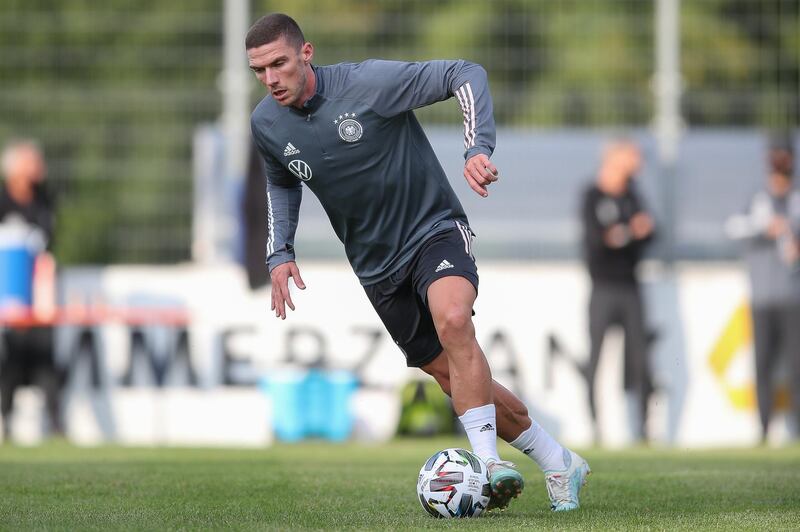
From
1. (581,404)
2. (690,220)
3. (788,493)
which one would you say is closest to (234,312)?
(581,404)

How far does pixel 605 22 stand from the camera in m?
15.9

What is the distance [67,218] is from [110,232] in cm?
46

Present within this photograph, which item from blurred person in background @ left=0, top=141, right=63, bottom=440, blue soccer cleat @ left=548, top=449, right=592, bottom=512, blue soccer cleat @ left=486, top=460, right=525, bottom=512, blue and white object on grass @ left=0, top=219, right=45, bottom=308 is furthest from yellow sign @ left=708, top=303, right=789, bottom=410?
blue soccer cleat @ left=486, top=460, right=525, bottom=512

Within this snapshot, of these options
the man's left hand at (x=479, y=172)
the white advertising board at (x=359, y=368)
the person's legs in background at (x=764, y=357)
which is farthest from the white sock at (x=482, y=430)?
the person's legs in background at (x=764, y=357)

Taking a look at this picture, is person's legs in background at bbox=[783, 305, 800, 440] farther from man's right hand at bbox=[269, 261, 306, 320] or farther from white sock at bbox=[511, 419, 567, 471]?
man's right hand at bbox=[269, 261, 306, 320]

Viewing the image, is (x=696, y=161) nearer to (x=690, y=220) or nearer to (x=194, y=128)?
(x=690, y=220)

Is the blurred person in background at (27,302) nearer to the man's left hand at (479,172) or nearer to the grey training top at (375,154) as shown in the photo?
the grey training top at (375,154)

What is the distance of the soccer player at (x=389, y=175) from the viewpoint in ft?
22.3

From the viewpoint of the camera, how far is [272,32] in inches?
267

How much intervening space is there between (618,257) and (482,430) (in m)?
8.47

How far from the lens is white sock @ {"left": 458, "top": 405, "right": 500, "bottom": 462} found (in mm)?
6527

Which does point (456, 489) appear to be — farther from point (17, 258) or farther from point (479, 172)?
point (17, 258)

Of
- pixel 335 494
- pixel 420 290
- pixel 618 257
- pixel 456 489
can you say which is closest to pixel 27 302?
pixel 618 257

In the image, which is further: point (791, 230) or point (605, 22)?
point (605, 22)
